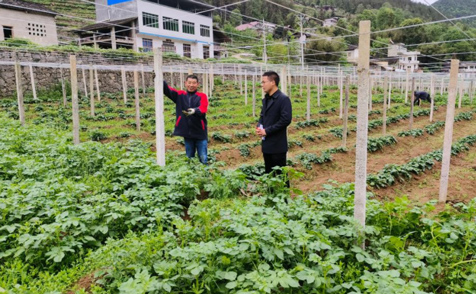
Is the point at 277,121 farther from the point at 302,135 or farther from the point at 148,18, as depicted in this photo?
the point at 148,18

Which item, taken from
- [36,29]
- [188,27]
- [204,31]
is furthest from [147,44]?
[36,29]

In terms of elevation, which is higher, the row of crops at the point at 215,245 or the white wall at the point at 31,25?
the white wall at the point at 31,25

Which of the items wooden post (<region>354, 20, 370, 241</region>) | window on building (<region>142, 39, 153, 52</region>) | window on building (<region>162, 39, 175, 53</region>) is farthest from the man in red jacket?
window on building (<region>162, 39, 175, 53</region>)

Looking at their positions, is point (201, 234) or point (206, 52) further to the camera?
point (206, 52)

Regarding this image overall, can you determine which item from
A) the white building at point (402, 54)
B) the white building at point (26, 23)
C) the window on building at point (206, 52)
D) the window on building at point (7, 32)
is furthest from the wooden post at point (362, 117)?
the window on building at point (206, 52)

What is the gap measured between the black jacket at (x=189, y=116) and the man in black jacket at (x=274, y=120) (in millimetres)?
1212

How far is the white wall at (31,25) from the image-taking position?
27.0 m

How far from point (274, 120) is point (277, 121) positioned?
47 millimetres

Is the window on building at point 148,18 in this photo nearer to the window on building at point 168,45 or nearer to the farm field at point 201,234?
the window on building at point 168,45

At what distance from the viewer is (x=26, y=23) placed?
90.9 feet

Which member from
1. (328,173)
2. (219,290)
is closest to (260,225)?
(219,290)

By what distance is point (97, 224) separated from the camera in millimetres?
3521

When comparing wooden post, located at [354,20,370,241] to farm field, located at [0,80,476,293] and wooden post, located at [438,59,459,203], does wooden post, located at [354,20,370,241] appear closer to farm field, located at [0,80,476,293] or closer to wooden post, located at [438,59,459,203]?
farm field, located at [0,80,476,293]

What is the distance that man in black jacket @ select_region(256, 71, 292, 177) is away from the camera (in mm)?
4664
